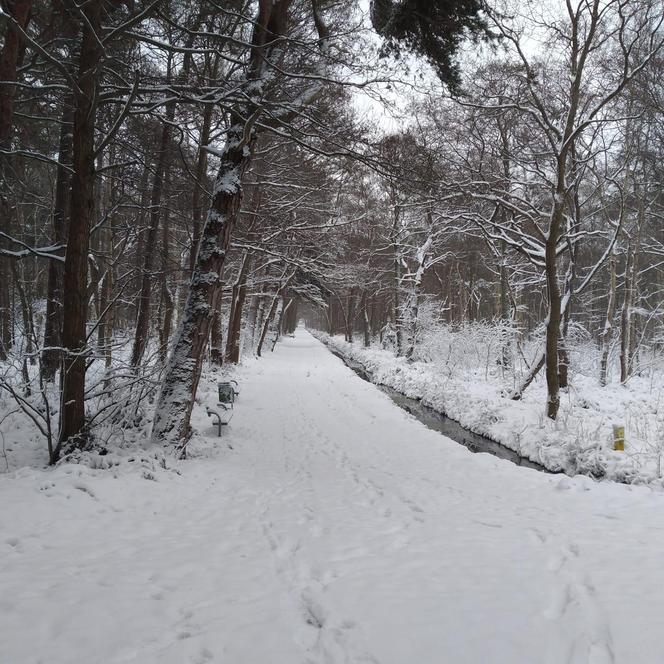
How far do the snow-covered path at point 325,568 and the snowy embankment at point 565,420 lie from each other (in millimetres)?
1365

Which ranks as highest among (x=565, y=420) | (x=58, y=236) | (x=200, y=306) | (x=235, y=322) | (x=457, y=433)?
(x=58, y=236)

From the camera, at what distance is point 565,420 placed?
8.08m

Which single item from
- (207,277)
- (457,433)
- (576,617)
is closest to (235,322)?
(457,433)

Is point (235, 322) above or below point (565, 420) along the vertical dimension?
above

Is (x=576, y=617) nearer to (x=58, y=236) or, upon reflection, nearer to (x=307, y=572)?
(x=307, y=572)

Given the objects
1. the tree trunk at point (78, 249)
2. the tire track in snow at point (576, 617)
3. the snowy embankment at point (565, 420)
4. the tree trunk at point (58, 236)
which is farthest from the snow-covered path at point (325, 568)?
the tree trunk at point (58, 236)

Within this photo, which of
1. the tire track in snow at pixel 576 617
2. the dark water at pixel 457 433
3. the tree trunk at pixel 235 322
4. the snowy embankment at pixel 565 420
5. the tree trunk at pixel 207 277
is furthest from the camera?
the tree trunk at pixel 235 322

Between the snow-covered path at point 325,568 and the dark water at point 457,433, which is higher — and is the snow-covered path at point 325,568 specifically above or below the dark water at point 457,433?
above

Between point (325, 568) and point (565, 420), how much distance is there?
6.62 metres

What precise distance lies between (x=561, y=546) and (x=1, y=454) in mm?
6340

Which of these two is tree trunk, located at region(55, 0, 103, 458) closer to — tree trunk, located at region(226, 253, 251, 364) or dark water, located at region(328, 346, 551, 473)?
dark water, located at region(328, 346, 551, 473)

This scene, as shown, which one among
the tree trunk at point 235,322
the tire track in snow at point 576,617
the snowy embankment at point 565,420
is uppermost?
the tree trunk at point 235,322

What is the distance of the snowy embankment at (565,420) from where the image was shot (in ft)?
20.9

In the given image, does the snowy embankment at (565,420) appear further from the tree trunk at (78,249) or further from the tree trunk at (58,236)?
the tree trunk at (58,236)
